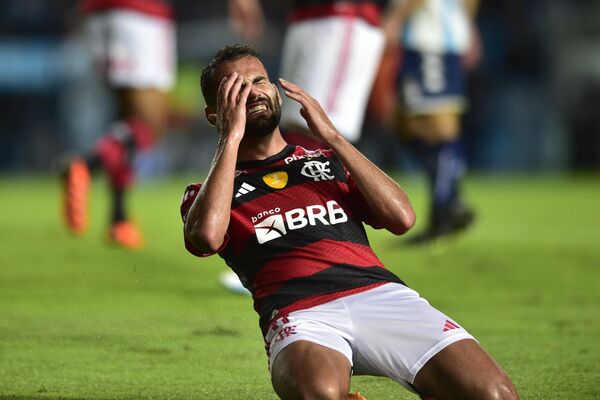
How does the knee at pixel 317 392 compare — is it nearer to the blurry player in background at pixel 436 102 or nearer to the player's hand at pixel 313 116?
the player's hand at pixel 313 116

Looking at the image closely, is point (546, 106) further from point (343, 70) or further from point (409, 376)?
point (409, 376)

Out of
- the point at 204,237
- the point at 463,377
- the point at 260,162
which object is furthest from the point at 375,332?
the point at 260,162

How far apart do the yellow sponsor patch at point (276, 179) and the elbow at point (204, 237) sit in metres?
0.30

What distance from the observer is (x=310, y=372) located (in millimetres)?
3035

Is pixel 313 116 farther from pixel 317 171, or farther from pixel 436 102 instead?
pixel 436 102

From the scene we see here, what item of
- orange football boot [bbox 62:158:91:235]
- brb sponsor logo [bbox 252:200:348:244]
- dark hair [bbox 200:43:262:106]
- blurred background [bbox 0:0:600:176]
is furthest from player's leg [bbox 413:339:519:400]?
blurred background [bbox 0:0:600:176]

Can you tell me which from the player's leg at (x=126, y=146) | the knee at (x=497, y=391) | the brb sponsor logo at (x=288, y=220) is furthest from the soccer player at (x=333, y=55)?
the knee at (x=497, y=391)

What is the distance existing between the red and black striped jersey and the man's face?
5.1 inches

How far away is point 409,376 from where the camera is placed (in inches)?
126

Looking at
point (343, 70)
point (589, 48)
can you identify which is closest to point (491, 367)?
point (343, 70)

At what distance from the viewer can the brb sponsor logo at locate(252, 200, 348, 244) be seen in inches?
137

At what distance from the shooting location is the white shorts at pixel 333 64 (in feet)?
21.0

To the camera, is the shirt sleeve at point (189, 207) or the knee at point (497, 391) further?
the shirt sleeve at point (189, 207)

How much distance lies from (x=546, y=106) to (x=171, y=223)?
33.9 ft
